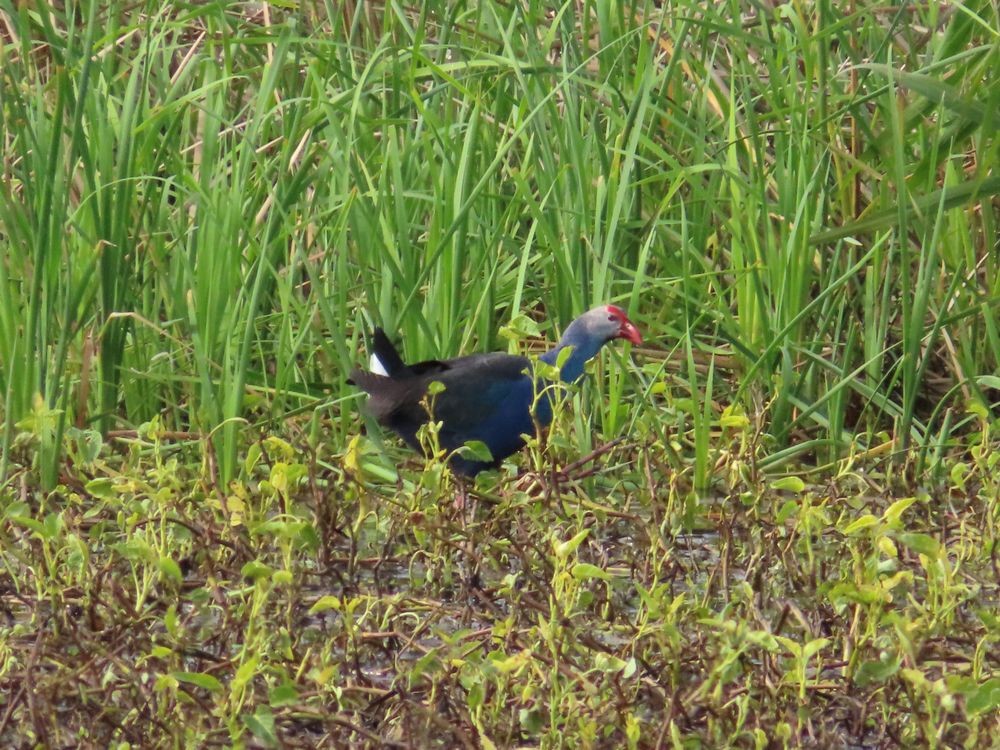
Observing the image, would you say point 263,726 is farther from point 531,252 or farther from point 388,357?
point 531,252

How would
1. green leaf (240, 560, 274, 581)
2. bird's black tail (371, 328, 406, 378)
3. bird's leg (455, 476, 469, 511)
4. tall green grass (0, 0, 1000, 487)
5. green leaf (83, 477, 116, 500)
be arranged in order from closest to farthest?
1. green leaf (240, 560, 274, 581)
2. green leaf (83, 477, 116, 500)
3. bird's leg (455, 476, 469, 511)
4. tall green grass (0, 0, 1000, 487)
5. bird's black tail (371, 328, 406, 378)

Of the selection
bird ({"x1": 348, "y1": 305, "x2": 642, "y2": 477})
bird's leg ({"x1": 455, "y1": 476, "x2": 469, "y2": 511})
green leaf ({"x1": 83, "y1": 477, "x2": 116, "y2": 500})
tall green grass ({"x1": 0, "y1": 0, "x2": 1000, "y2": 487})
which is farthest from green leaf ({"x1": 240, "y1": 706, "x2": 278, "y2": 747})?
bird ({"x1": 348, "y1": 305, "x2": 642, "y2": 477})

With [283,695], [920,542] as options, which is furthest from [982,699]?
[283,695]

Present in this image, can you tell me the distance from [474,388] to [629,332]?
1.30 ft

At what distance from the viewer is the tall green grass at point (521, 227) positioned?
3.73 metres

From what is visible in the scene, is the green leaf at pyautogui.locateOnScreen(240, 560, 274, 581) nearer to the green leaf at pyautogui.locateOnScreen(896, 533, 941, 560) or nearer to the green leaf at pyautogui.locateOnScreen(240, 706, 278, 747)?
the green leaf at pyautogui.locateOnScreen(240, 706, 278, 747)

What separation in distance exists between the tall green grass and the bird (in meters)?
0.09

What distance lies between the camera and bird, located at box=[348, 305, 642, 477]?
3.83m

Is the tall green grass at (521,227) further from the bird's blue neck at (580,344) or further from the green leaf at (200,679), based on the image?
the green leaf at (200,679)

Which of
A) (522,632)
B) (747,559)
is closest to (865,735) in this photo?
(522,632)

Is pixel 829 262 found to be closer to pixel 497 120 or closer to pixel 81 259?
pixel 497 120

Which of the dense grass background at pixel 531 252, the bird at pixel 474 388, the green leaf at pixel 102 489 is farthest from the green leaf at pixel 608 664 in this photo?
the bird at pixel 474 388

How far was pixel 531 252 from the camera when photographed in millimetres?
4637

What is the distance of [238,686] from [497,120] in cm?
233
